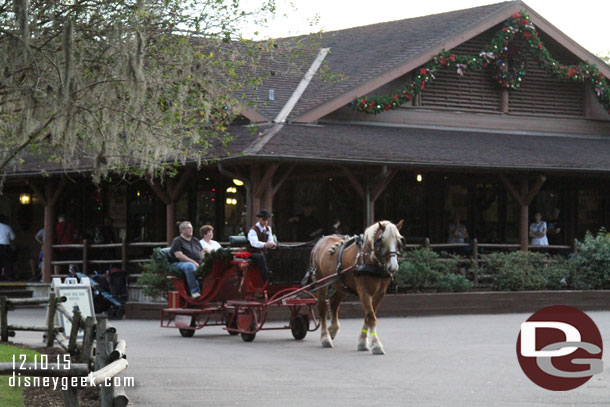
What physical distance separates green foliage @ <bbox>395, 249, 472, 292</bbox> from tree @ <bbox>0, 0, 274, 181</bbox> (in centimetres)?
745

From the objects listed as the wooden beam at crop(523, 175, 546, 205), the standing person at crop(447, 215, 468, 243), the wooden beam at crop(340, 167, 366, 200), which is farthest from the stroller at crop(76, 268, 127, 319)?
the wooden beam at crop(523, 175, 546, 205)

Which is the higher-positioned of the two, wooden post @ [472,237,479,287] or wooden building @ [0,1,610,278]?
wooden building @ [0,1,610,278]

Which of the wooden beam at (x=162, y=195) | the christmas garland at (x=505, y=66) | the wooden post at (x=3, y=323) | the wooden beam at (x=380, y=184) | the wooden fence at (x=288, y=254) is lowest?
the wooden post at (x=3, y=323)

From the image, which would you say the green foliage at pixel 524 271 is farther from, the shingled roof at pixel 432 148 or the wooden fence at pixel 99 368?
the wooden fence at pixel 99 368

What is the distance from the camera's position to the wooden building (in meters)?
25.4

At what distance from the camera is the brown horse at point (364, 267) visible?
15656mm

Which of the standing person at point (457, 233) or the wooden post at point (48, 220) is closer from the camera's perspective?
the wooden post at point (48, 220)

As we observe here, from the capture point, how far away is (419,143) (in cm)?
2656

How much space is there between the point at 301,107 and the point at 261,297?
877 cm

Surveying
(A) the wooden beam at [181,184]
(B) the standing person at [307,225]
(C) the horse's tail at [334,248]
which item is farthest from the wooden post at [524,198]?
(C) the horse's tail at [334,248]

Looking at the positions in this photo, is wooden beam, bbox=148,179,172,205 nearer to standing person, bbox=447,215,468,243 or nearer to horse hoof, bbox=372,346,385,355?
standing person, bbox=447,215,468,243

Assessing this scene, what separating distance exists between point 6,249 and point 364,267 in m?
16.5

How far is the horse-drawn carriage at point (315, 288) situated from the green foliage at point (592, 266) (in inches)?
373

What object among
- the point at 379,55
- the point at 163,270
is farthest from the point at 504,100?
the point at 163,270
